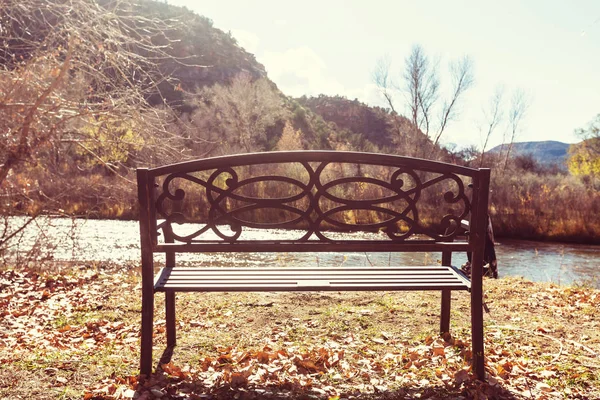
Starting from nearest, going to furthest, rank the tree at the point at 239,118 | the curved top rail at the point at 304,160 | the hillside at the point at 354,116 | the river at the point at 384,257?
the curved top rail at the point at 304,160 < the river at the point at 384,257 < the tree at the point at 239,118 < the hillside at the point at 354,116

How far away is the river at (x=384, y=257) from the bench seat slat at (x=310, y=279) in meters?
6.20

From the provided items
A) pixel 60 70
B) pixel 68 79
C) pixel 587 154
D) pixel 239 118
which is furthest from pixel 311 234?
pixel 587 154

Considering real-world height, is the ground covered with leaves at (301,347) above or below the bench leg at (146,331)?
below

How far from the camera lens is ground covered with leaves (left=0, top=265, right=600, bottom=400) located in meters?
2.44

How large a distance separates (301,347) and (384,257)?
844cm

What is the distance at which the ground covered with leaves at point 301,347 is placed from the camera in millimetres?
2436

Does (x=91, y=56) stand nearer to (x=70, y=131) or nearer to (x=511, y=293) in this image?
(x=70, y=131)

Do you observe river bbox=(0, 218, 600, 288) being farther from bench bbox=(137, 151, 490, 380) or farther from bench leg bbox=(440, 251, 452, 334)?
bench bbox=(137, 151, 490, 380)

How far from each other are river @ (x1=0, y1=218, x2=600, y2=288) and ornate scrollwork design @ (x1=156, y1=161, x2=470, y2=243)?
1045 millimetres

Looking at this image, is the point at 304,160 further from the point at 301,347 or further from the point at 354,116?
the point at 354,116

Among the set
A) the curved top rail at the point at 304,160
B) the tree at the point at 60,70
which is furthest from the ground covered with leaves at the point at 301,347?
the tree at the point at 60,70

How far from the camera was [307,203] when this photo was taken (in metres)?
17.0

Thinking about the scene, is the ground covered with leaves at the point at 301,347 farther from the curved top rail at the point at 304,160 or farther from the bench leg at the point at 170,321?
the curved top rail at the point at 304,160

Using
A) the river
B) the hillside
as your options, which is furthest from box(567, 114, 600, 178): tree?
the river
